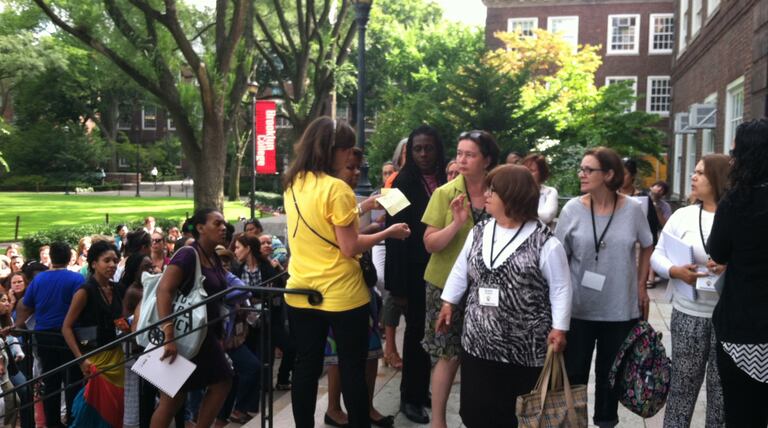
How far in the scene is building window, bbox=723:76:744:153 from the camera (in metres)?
13.3

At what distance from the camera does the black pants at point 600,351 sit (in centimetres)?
418

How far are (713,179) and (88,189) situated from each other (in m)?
57.1

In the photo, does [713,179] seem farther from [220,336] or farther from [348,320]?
[220,336]

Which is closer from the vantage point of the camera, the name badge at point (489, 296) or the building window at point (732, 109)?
the name badge at point (489, 296)

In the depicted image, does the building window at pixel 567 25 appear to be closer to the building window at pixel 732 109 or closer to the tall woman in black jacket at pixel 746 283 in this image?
the building window at pixel 732 109

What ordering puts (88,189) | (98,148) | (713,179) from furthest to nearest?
(98,148)
(88,189)
(713,179)

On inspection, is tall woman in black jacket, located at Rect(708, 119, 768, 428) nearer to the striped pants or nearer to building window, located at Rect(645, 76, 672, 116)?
the striped pants

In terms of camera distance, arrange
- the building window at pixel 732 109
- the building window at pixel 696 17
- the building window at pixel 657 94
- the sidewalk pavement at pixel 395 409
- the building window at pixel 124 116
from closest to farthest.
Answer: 1. the sidewalk pavement at pixel 395 409
2. the building window at pixel 732 109
3. the building window at pixel 696 17
4. the building window at pixel 657 94
5. the building window at pixel 124 116

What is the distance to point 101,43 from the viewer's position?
1691cm

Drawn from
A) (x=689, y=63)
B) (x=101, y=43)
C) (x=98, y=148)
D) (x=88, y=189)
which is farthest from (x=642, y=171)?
(x=98, y=148)

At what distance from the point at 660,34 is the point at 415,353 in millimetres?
36992

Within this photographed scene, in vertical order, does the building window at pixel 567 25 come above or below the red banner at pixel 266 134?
above

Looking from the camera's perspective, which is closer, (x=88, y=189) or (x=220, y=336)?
(x=220, y=336)

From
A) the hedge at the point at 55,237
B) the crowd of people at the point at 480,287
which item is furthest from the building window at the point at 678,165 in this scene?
the crowd of people at the point at 480,287
